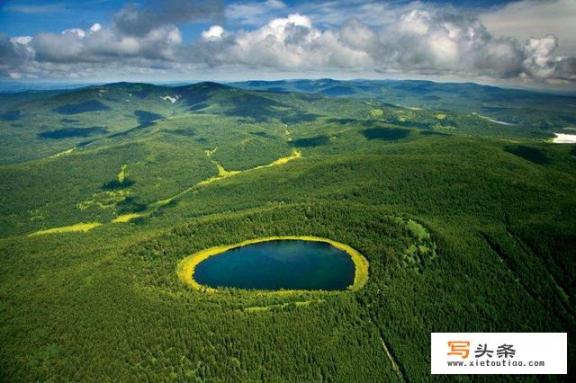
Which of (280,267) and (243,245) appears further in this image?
(243,245)

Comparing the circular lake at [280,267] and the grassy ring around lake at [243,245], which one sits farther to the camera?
the circular lake at [280,267]

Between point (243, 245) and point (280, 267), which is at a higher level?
point (243, 245)

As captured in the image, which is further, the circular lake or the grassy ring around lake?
the circular lake

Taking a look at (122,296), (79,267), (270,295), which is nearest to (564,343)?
(270,295)
